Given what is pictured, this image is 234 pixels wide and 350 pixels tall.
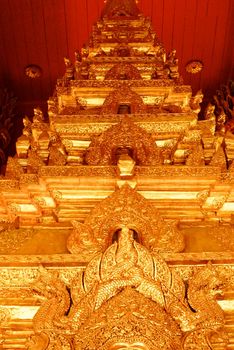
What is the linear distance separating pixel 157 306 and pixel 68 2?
5308mm

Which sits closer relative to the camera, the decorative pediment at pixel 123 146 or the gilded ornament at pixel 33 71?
the decorative pediment at pixel 123 146

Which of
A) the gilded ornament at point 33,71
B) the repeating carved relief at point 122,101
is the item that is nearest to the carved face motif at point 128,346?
the repeating carved relief at point 122,101

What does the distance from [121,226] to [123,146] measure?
3.02ft

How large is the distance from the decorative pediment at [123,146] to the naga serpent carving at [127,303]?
892 millimetres

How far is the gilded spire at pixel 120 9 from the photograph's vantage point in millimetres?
5754

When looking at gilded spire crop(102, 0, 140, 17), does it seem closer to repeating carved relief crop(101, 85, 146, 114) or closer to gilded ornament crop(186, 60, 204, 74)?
gilded ornament crop(186, 60, 204, 74)

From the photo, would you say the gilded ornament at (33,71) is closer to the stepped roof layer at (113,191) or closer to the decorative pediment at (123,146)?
the stepped roof layer at (113,191)

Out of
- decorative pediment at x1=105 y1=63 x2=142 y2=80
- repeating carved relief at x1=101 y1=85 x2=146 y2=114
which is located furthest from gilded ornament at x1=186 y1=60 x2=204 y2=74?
repeating carved relief at x1=101 y1=85 x2=146 y2=114

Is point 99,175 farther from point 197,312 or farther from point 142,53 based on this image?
point 142,53

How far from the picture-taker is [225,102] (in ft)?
21.2

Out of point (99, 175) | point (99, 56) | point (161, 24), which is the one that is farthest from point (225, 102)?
point (99, 175)

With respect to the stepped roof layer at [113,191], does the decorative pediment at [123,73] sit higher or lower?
higher

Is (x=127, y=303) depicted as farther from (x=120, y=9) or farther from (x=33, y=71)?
(x=33, y=71)

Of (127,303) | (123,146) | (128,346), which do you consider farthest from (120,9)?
(128,346)
